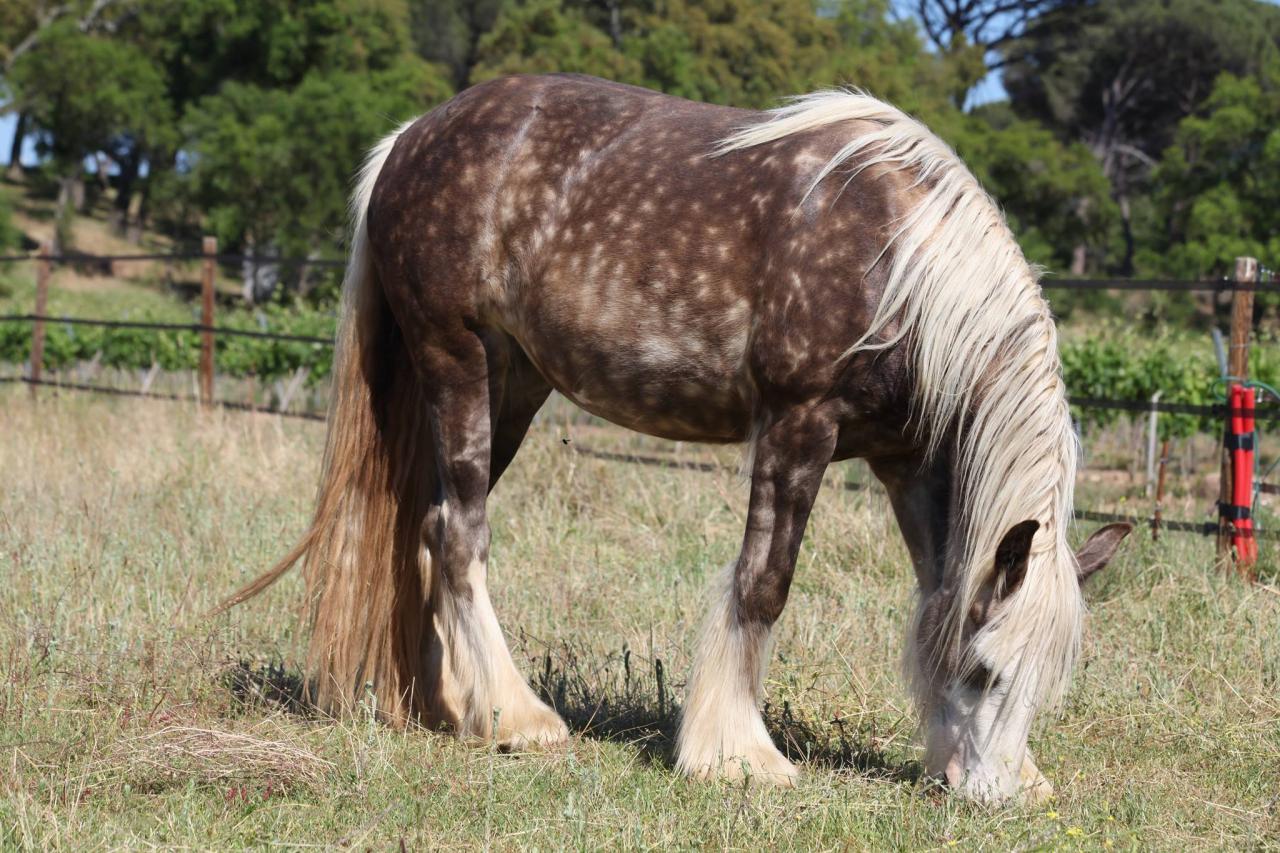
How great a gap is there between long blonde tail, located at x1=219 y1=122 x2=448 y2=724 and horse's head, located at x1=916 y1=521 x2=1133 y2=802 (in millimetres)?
1615

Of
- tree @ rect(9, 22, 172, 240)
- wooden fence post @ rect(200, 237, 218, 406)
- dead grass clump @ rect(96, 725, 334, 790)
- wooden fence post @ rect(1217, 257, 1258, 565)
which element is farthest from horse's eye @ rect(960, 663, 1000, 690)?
tree @ rect(9, 22, 172, 240)

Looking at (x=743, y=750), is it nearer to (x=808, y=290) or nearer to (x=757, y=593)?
(x=757, y=593)

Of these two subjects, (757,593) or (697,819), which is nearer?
(697,819)

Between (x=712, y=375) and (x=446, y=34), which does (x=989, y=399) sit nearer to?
(x=712, y=375)

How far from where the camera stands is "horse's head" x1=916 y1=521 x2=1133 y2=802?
2943mm

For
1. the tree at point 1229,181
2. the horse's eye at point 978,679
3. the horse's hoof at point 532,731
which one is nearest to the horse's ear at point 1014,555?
the horse's eye at point 978,679

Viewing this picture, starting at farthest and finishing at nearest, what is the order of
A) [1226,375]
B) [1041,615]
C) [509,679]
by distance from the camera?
[1226,375]
[509,679]
[1041,615]

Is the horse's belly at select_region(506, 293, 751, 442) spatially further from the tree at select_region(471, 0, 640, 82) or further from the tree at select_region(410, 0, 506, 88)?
the tree at select_region(410, 0, 506, 88)

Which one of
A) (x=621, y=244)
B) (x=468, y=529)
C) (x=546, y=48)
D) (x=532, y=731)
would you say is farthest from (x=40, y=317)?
(x=546, y=48)

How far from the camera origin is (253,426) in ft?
26.6

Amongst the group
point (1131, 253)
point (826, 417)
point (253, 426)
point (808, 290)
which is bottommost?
point (253, 426)

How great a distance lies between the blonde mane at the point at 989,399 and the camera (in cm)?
295

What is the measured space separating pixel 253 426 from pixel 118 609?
146 inches

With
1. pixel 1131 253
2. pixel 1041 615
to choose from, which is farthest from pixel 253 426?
pixel 1131 253
